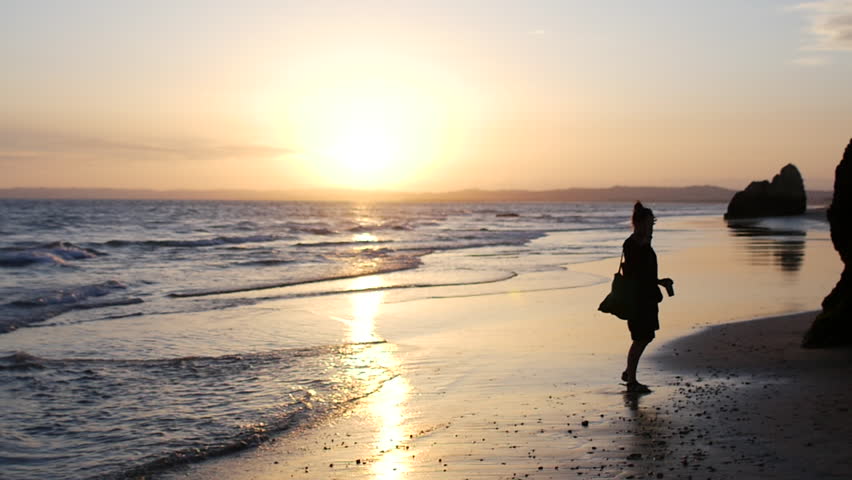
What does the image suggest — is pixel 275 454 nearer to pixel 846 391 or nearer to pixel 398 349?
pixel 398 349

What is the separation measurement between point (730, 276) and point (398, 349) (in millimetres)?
11293

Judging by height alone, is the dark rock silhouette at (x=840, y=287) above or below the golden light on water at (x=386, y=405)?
above

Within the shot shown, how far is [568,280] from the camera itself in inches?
742

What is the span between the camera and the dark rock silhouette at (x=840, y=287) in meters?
8.20

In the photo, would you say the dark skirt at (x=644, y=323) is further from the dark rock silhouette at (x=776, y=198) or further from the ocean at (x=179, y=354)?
the dark rock silhouette at (x=776, y=198)

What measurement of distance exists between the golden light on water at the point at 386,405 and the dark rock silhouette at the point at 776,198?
62467mm

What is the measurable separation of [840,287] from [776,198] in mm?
65823

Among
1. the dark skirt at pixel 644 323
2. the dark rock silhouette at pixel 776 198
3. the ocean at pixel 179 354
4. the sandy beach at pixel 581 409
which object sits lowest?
the ocean at pixel 179 354

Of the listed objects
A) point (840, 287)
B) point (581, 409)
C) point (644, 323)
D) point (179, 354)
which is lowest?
point (179, 354)

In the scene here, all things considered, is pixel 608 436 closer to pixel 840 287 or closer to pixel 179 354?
pixel 840 287

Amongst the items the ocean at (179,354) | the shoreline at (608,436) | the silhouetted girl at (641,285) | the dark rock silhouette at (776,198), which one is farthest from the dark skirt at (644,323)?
the dark rock silhouette at (776,198)

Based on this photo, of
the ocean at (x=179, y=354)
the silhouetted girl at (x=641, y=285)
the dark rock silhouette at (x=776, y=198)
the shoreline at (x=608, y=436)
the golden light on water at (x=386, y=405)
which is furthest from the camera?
the dark rock silhouette at (x=776, y=198)

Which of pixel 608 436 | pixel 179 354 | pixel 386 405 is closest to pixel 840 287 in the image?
pixel 608 436

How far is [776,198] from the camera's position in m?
67.9
